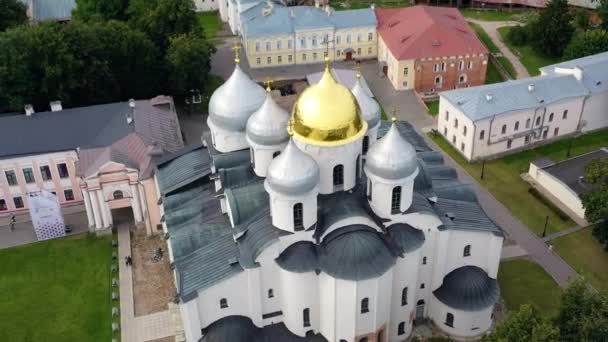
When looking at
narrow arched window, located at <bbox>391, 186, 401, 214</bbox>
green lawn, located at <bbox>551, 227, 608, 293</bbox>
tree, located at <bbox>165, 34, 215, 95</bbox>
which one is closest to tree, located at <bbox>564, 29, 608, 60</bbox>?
green lawn, located at <bbox>551, 227, 608, 293</bbox>

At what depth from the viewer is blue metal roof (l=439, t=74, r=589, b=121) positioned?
5275 cm

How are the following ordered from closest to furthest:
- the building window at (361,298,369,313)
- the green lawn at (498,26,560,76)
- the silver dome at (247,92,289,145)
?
1. the building window at (361,298,369,313)
2. the silver dome at (247,92,289,145)
3. the green lawn at (498,26,560,76)

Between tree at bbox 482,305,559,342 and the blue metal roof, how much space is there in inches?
1059

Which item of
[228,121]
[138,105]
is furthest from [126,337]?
[138,105]

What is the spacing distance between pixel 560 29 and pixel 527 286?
39.4m

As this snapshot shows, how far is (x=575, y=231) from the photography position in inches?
1780

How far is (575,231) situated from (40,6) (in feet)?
225

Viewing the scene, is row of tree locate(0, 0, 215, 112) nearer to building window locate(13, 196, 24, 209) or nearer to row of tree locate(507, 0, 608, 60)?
building window locate(13, 196, 24, 209)

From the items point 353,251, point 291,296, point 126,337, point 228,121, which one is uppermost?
point 228,121

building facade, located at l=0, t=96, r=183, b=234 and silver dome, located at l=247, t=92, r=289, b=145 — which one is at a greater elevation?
silver dome, located at l=247, t=92, r=289, b=145

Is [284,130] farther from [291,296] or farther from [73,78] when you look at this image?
[73,78]

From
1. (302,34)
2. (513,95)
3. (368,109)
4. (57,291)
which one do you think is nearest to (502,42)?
(513,95)

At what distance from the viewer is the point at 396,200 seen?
33.0 m

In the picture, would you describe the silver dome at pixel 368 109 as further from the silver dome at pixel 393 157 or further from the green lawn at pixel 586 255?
the green lawn at pixel 586 255
